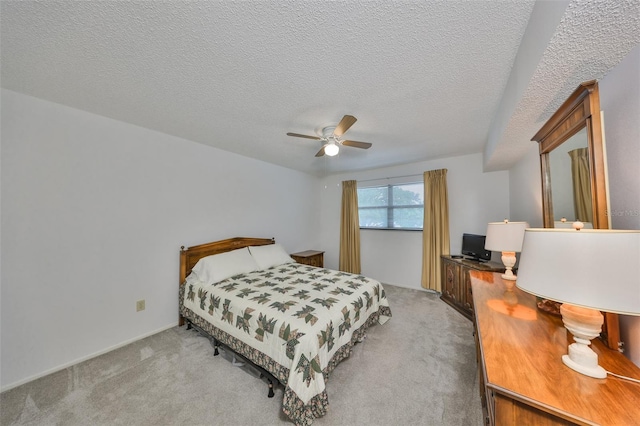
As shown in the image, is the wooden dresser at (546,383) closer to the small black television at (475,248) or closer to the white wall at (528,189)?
the white wall at (528,189)

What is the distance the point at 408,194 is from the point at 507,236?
92.1 inches

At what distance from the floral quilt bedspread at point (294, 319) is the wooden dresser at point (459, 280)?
1.07m

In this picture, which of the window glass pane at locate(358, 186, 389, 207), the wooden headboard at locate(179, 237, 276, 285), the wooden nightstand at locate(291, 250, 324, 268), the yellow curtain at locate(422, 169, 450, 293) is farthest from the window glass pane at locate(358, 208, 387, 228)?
the wooden headboard at locate(179, 237, 276, 285)

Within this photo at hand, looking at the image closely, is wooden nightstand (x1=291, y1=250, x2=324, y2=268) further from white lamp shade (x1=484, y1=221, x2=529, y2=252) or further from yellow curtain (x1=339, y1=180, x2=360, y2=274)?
white lamp shade (x1=484, y1=221, x2=529, y2=252)

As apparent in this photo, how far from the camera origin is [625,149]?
910mm

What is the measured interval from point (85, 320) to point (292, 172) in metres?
3.43

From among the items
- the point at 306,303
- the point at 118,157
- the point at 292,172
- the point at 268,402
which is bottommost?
the point at 268,402

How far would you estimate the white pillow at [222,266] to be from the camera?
2555 millimetres

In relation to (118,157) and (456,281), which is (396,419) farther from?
(118,157)

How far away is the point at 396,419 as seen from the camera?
1.45 metres

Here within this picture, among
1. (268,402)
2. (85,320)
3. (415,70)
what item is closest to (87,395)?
(85,320)

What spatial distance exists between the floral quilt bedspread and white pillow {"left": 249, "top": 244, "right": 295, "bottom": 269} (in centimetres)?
33

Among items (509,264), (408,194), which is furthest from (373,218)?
(509,264)

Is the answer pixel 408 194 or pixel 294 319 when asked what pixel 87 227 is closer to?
pixel 294 319
